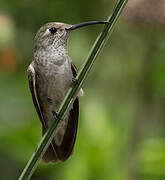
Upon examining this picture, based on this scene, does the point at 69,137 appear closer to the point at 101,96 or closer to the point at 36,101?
the point at 36,101

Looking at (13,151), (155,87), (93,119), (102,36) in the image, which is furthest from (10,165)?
(102,36)

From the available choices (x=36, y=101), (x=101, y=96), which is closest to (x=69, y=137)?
(x=36, y=101)

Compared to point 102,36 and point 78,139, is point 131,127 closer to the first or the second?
point 78,139

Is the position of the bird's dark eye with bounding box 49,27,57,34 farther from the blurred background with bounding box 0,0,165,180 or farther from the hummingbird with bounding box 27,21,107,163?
the blurred background with bounding box 0,0,165,180

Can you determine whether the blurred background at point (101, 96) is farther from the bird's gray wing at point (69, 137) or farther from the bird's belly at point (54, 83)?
the bird's belly at point (54, 83)

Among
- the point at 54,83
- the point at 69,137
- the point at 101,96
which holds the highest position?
the point at 54,83

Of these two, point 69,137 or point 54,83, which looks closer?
point 54,83

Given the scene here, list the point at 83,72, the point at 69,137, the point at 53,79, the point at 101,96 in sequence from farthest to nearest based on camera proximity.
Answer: the point at 101,96 < the point at 69,137 < the point at 53,79 < the point at 83,72
